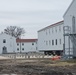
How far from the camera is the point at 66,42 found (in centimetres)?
4947

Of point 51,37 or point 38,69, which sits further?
point 51,37

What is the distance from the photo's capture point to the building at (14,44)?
120812 millimetres

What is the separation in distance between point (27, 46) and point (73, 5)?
87.3 m

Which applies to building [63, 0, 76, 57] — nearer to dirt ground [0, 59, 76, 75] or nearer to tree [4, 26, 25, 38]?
dirt ground [0, 59, 76, 75]

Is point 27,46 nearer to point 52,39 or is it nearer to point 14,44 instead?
point 14,44

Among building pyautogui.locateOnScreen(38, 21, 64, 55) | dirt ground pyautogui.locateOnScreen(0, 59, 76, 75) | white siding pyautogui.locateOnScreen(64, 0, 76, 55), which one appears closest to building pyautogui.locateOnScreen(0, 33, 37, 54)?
building pyautogui.locateOnScreen(38, 21, 64, 55)

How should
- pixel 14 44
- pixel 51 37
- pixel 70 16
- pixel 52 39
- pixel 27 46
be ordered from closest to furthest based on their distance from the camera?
pixel 70 16, pixel 52 39, pixel 51 37, pixel 14 44, pixel 27 46

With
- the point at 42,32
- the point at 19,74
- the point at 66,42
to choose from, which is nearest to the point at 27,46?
the point at 42,32

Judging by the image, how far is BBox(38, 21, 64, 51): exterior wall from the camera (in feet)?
212

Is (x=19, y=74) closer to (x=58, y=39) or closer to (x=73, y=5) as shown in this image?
(x=73, y=5)

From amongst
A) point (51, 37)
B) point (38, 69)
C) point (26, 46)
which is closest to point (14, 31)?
point (26, 46)

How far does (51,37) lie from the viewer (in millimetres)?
71312

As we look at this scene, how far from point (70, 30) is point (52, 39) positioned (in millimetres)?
22585

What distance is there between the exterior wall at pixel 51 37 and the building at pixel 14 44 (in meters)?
40.0
